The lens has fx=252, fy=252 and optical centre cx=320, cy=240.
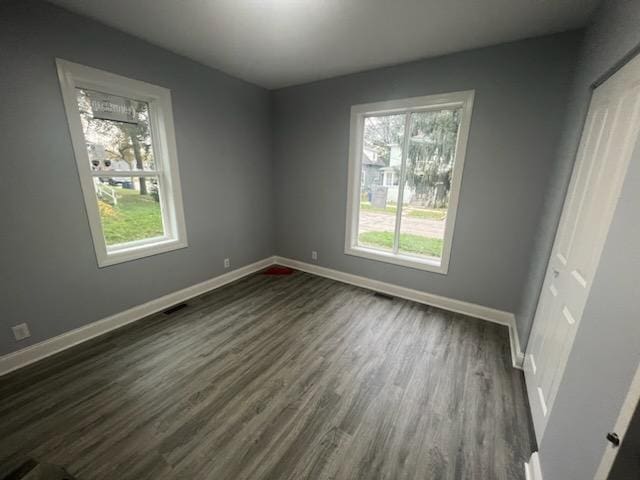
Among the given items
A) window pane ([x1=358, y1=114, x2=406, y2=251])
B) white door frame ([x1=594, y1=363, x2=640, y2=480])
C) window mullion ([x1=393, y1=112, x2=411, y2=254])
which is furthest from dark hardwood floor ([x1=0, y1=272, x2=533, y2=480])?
window pane ([x1=358, y1=114, x2=406, y2=251])

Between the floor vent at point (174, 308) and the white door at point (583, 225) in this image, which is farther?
the floor vent at point (174, 308)

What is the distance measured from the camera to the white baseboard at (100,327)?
1.96 metres

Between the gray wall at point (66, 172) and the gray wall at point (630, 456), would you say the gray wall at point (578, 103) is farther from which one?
the gray wall at point (66, 172)

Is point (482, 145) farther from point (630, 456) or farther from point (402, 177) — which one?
point (630, 456)

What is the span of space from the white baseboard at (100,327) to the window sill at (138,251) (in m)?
0.52

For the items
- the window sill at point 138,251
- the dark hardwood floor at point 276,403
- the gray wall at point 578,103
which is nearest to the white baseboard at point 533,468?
the dark hardwood floor at point 276,403

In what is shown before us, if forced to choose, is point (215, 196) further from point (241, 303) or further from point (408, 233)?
point (408, 233)

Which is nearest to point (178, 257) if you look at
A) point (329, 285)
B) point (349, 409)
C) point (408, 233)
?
point (329, 285)

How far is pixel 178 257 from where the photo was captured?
9.75 feet

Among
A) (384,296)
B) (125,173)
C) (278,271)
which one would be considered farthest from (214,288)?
(384,296)

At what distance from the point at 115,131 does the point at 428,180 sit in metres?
3.28

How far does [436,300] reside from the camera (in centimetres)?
302

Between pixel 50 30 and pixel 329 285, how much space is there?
11.5ft

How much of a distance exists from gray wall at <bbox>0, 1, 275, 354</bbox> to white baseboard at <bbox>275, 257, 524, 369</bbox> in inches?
67.6
